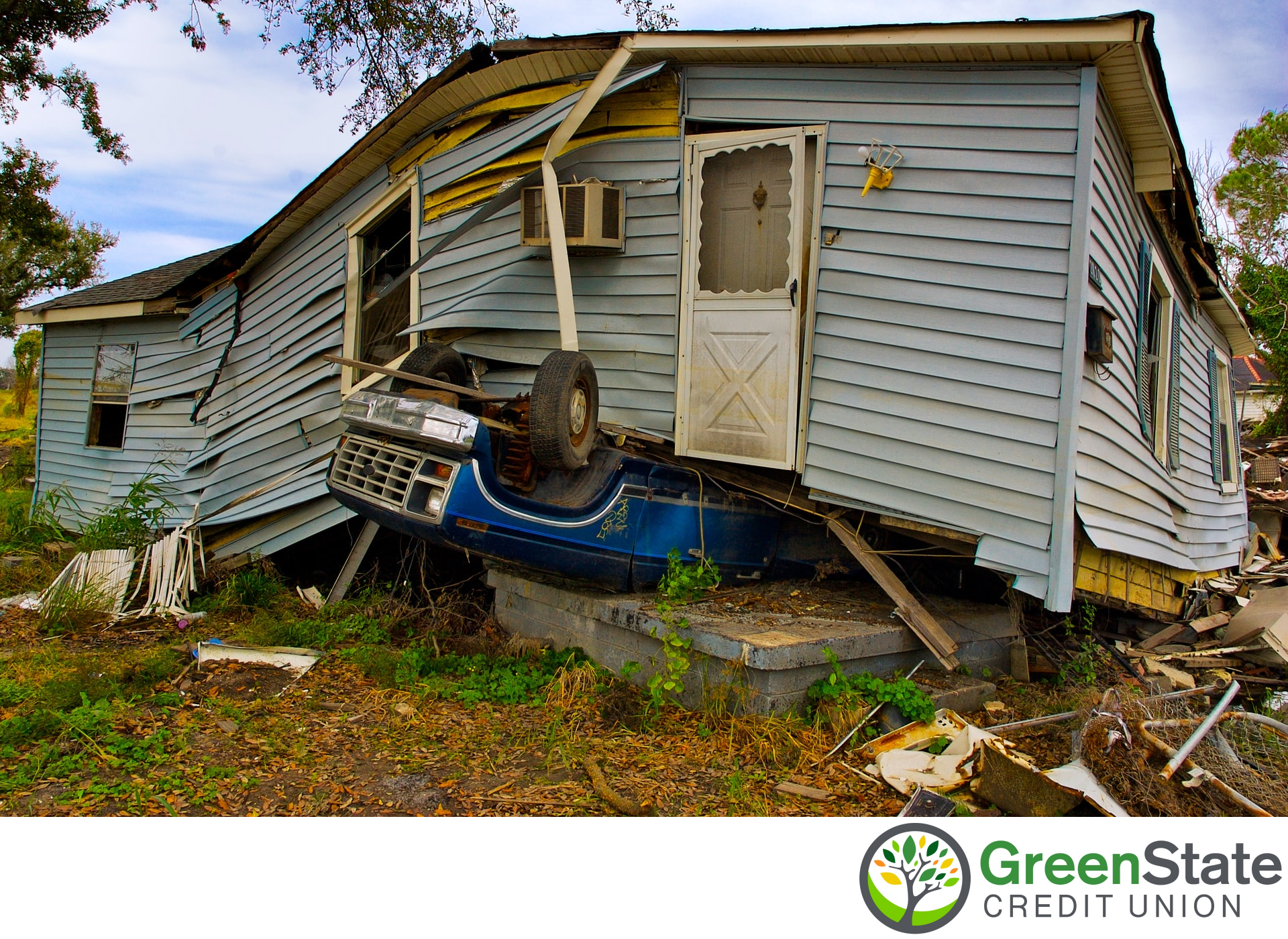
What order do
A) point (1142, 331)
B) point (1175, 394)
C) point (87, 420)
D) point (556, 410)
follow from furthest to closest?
1. point (87, 420)
2. point (1175, 394)
3. point (1142, 331)
4. point (556, 410)

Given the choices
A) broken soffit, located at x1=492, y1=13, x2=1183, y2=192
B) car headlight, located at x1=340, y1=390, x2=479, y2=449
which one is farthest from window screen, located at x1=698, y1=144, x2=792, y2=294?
car headlight, located at x1=340, y1=390, x2=479, y2=449

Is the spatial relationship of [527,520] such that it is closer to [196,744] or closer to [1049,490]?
[196,744]

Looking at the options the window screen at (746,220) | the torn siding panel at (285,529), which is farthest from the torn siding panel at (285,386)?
the window screen at (746,220)

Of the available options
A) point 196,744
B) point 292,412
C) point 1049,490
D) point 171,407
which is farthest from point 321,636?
point 171,407

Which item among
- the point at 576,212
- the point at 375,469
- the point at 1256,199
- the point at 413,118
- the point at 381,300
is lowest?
the point at 375,469

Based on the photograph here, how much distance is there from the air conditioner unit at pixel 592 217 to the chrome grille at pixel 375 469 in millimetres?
1920

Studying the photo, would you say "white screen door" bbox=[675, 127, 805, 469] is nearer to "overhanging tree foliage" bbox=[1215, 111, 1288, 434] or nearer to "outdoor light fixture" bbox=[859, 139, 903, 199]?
"outdoor light fixture" bbox=[859, 139, 903, 199]

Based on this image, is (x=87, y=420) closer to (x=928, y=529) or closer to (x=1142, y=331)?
(x=928, y=529)

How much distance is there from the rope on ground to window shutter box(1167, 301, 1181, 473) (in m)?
5.77

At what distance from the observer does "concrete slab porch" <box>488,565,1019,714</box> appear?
14.9 ft

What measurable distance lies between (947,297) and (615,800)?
3.30 meters

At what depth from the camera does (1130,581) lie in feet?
20.4

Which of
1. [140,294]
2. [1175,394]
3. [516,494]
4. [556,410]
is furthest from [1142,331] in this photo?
[140,294]

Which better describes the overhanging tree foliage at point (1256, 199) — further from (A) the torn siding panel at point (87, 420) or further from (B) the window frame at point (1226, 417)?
(A) the torn siding panel at point (87, 420)
